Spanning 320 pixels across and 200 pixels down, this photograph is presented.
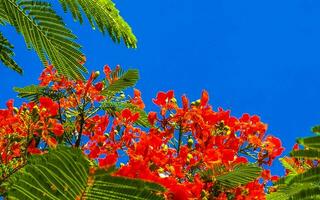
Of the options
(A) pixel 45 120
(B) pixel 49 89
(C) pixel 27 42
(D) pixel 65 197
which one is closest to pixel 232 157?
(A) pixel 45 120

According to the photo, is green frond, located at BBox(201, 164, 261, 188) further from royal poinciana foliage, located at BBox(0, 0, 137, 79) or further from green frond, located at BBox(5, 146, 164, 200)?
green frond, located at BBox(5, 146, 164, 200)

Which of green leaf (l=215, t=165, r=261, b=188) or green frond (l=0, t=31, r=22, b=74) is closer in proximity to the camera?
green frond (l=0, t=31, r=22, b=74)

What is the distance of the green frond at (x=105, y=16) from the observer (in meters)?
2.67

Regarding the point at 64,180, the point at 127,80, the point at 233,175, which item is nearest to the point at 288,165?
the point at 233,175

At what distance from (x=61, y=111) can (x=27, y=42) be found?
12.7 feet

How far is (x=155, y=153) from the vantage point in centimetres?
443

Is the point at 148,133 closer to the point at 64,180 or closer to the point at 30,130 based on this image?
the point at 30,130

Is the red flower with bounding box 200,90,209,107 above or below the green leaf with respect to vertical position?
above

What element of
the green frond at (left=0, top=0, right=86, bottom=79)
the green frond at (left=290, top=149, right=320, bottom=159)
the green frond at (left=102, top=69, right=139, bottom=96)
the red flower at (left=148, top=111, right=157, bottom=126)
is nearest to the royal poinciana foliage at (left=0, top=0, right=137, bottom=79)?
the green frond at (left=0, top=0, right=86, bottom=79)

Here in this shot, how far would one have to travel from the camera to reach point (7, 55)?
116 inches

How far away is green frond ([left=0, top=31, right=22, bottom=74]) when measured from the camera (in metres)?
2.94

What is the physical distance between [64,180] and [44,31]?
1437mm

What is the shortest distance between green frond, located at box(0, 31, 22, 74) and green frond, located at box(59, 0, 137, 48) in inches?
19.6

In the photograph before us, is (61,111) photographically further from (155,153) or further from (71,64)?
(71,64)
